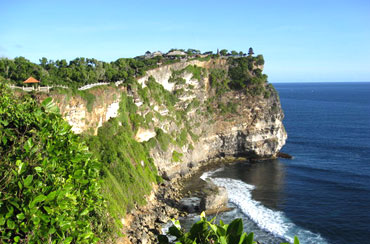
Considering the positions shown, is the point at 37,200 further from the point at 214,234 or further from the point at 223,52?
the point at 223,52

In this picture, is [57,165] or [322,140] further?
[322,140]

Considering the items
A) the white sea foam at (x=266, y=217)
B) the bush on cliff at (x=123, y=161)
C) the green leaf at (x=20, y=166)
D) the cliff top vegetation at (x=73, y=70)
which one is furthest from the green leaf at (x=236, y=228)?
the cliff top vegetation at (x=73, y=70)

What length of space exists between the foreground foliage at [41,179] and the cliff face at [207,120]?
50976 millimetres

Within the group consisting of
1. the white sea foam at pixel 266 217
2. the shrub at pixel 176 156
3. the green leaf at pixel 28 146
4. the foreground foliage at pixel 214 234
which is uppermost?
the green leaf at pixel 28 146

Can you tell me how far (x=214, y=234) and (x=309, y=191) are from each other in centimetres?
5287

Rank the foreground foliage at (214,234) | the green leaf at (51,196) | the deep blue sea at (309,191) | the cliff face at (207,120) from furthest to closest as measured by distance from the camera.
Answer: the cliff face at (207,120), the deep blue sea at (309,191), the green leaf at (51,196), the foreground foliage at (214,234)

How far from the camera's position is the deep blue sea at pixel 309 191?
40.5 m

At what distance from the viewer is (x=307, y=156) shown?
75.2m

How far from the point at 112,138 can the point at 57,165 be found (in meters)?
41.3

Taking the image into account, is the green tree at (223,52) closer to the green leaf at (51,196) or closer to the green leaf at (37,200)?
the green leaf at (51,196)

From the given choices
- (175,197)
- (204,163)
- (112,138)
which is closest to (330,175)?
(204,163)

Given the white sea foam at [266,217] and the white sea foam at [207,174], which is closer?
the white sea foam at [266,217]

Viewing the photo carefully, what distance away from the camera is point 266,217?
146ft

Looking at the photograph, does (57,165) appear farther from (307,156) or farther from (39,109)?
(307,156)
